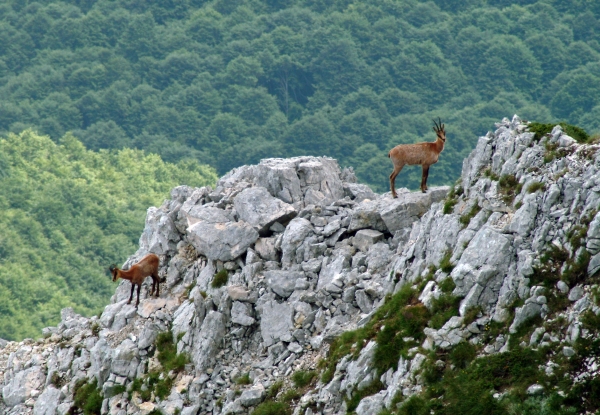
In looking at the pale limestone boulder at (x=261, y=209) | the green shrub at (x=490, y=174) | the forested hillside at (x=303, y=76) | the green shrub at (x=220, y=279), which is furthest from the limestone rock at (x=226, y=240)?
the forested hillside at (x=303, y=76)

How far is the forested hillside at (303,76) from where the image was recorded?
490 feet

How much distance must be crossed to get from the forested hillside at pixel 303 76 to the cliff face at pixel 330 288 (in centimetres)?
9388

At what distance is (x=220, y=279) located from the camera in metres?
34.0

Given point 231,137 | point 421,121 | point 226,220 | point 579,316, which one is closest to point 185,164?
point 231,137

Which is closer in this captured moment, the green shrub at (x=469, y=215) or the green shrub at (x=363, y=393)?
the green shrub at (x=363, y=393)

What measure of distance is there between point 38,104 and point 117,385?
150488 millimetres

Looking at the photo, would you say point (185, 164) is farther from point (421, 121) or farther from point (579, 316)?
point (579, 316)

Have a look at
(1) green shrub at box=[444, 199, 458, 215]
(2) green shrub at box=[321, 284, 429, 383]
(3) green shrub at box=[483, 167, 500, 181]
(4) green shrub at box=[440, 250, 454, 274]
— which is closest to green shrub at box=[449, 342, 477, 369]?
(2) green shrub at box=[321, 284, 429, 383]

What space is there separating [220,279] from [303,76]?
142 m

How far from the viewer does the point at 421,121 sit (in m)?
150

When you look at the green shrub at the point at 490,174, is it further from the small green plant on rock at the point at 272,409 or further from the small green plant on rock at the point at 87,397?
the small green plant on rock at the point at 87,397

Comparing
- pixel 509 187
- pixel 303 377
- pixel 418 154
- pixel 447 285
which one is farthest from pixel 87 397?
pixel 509 187

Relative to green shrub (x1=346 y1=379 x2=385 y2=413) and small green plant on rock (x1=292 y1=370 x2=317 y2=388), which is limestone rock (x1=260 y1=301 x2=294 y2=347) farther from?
green shrub (x1=346 y1=379 x2=385 y2=413)

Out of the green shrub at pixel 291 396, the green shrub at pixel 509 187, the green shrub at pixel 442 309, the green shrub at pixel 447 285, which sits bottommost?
the green shrub at pixel 291 396
